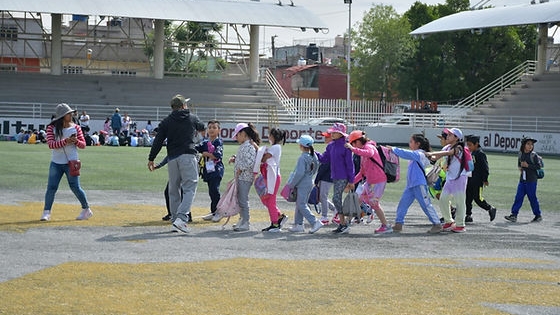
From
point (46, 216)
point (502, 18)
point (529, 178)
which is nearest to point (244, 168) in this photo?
point (46, 216)

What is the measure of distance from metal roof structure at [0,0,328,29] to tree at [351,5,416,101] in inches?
692

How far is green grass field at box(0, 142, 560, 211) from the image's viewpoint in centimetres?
2231

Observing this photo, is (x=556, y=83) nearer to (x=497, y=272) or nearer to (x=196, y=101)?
(x=196, y=101)

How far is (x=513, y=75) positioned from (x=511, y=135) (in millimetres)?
14563

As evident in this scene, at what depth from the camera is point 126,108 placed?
2105 inches

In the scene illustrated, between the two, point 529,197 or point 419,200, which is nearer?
point 419,200

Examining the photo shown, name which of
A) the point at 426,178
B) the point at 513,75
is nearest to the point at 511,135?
the point at 513,75

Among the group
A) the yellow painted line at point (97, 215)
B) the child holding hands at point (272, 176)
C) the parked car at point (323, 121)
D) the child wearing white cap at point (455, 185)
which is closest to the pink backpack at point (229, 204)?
the child holding hands at point (272, 176)

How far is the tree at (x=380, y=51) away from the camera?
3155 inches

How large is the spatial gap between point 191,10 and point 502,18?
1708 cm

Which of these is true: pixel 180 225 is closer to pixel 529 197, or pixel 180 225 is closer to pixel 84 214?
pixel 84 214

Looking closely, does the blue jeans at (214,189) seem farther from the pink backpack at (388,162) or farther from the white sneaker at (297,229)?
the pink backpack at (388,162)

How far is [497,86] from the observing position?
64.5m

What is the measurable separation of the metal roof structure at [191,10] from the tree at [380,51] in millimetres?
17586
